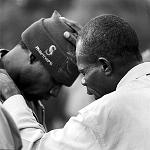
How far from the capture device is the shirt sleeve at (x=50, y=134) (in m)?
4.76

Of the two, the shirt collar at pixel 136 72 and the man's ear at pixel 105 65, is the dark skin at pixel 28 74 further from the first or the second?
the shirt collar at pixel 136 72

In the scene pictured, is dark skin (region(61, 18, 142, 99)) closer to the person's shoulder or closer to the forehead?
the forehead

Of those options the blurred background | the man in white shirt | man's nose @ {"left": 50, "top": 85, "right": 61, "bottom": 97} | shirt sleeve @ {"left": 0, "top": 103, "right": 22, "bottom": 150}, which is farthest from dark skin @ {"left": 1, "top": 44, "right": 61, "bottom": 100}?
shirt sleeve @ {"left": 0, "top": 103, "right": 22, "bottom": 150}

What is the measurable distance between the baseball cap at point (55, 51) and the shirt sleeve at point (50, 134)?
45 cm

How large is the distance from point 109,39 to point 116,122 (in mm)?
571

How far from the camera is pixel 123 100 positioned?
4766 millimetres

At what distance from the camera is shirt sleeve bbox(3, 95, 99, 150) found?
4.76 meters

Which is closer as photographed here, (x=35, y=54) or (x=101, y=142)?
(x=101, y=142)

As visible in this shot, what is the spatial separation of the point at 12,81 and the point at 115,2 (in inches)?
133

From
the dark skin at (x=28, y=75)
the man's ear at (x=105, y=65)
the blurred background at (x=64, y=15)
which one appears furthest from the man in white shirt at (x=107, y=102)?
the blurred background at (x=64, y=15)

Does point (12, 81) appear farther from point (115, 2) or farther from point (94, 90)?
point (115, 2)

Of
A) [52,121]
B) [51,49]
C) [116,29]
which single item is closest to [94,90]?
[116,29]

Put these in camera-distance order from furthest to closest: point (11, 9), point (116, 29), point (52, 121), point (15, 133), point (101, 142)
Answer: point (11, 9), point (52, 121), point (116, 29), point (101, 142), point (15, 133)

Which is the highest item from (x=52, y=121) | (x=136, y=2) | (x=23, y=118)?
(x=23, y=118)
